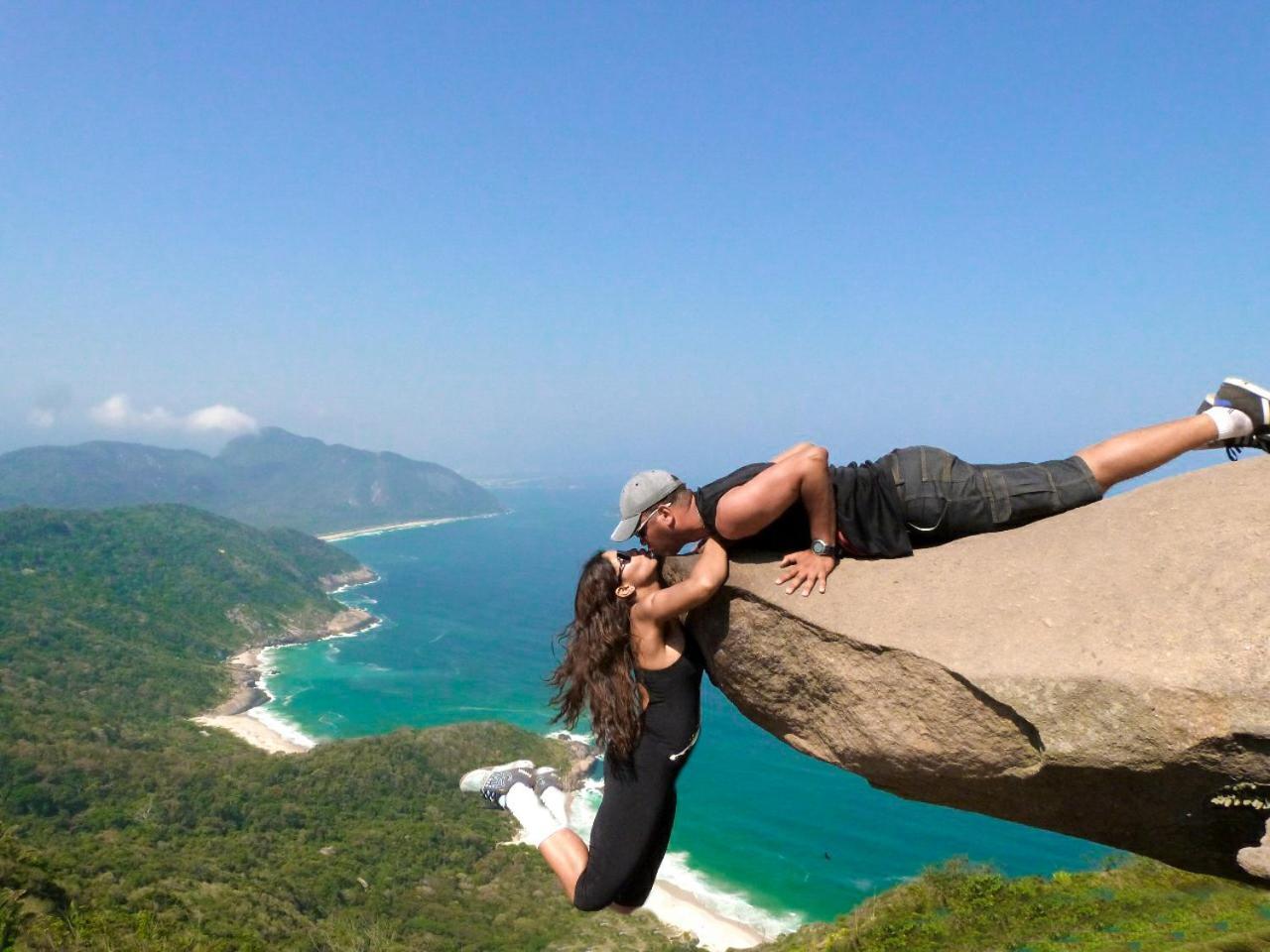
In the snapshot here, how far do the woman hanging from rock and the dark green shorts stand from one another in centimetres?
104

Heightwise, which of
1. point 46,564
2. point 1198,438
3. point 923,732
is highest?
point 1198,438

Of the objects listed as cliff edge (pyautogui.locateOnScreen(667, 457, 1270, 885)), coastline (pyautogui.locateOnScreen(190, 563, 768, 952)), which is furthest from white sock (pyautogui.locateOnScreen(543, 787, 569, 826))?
coastline (pyautogui.locateOnScreen(190, 563, 768, 952))

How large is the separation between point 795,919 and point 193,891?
26.5 metres

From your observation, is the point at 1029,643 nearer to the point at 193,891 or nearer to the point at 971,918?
the point at 971,918

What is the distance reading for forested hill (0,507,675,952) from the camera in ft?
84.8

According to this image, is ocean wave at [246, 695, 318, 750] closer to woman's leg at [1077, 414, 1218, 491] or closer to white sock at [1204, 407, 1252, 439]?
woman's leg at [1077, 414, 1218, 491]

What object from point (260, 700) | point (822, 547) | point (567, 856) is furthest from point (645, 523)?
point (260, 700)

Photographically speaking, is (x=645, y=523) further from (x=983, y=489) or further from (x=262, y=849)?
(x=262, y=849)

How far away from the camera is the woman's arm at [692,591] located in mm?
4113

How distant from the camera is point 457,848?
1729 inches

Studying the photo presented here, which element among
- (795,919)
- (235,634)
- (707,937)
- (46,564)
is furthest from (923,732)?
(46,564)

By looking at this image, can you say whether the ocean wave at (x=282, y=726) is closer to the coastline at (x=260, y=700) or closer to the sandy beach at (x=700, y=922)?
the coastline at (x=260, y=700)

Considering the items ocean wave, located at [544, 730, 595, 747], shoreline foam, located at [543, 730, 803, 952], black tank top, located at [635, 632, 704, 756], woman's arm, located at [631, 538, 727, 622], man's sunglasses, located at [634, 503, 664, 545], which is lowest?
shoreline foam, located at [543, 730, 803, 952]

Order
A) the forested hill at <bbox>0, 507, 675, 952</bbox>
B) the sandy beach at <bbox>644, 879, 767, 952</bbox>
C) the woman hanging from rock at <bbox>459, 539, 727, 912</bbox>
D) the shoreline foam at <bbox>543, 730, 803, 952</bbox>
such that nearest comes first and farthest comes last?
the woman hanging from rock at <bbox>459, 539, 727, 912</bbox> < the forested hill at <bbox>0, 507, 675, 952</bbox> < the sandy beach at <bbox>644, 879, 767, 952</bbox> < the shoreline foam at <bbox>543, 730, 803, 952</bbox>
